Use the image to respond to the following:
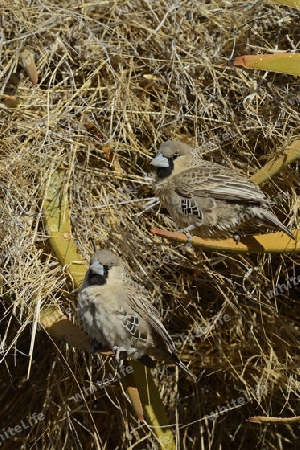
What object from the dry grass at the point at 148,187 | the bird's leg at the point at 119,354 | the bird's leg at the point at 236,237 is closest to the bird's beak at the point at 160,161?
the dry grass at the point at 148,187

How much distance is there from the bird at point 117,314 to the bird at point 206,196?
0.23 meters

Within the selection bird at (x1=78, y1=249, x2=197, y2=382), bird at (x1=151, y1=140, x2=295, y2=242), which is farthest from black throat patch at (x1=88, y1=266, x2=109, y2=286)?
bird at (x1=151, y1=140, x2=295, y2=242)

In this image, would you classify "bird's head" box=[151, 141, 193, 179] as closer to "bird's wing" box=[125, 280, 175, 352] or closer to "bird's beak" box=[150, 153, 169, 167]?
"bird's beak" box=[150, 153, 169, 167]

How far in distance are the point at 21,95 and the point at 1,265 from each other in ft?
1.89

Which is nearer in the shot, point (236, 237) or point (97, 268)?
point (97, 268)

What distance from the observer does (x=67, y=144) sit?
9.16 ft

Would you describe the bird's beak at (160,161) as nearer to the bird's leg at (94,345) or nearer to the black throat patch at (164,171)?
the black throat patch at (164,171)

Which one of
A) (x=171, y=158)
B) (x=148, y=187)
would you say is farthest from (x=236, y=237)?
(x=148, y=187)

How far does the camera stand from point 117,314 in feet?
8.08

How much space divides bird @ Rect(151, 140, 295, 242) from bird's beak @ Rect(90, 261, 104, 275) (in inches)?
11.4

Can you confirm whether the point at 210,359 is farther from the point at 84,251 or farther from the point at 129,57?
the point at 129,57

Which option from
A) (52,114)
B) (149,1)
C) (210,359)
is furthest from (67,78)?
(210,359)

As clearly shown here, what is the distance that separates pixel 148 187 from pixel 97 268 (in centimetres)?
55

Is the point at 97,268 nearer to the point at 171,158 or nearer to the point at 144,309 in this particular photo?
the point at 144,309
